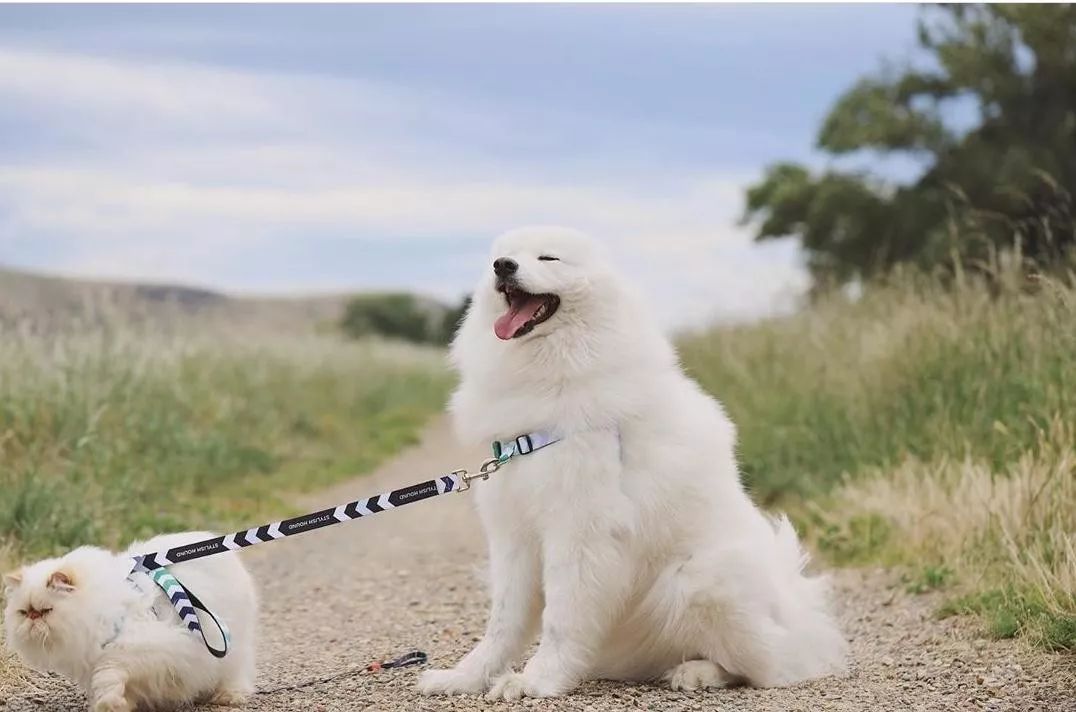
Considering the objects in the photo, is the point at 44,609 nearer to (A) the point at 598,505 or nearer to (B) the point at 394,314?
(A) the point at 598,505

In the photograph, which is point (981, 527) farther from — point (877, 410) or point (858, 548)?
point (877, 410)

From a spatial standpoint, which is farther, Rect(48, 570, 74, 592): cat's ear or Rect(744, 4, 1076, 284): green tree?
Rect(744, 4, 1076, 284): green tree

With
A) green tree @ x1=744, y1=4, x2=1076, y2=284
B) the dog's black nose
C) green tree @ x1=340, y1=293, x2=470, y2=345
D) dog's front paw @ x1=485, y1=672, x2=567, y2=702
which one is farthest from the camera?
green tree @ x1=340, y1=293, x2=470, y2=345

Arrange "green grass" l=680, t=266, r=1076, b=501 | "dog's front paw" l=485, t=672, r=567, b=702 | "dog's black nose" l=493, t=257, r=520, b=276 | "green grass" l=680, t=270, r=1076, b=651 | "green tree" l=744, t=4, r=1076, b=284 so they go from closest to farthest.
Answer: "dog's front paw" l=485, t=672, r=567, b=702 < "dog's black nose" l=493, t=257, r=520, b=276 < "green grass" l=680, t=270, r=1076, b=651 < "green grass" l=680, t=266, r=1076, b=501 < "green tree" l=744, t=4, r=1076, b=284

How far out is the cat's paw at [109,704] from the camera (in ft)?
12.3

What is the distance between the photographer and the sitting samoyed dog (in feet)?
13.4

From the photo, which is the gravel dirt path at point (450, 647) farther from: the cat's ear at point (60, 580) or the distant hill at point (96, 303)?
the distant hill at point (96, 303)

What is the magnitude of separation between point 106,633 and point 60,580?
0.23m

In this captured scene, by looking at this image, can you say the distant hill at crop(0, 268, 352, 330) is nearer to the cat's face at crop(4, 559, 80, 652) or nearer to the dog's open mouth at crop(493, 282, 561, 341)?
the cat's face at crop(4, 559, 80, 652)

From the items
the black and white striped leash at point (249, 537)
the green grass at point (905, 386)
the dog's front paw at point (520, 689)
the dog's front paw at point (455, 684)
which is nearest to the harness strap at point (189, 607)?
the black and white striped leash at point (249, 537)

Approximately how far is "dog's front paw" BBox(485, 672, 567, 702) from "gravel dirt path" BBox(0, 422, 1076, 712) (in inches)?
1.7

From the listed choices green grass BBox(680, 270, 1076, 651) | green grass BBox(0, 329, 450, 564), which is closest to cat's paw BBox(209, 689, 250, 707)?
green grass BBox(0, 329, 450, 564)

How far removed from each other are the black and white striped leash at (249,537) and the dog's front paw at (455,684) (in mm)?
644

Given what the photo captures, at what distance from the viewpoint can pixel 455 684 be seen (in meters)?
4.21
